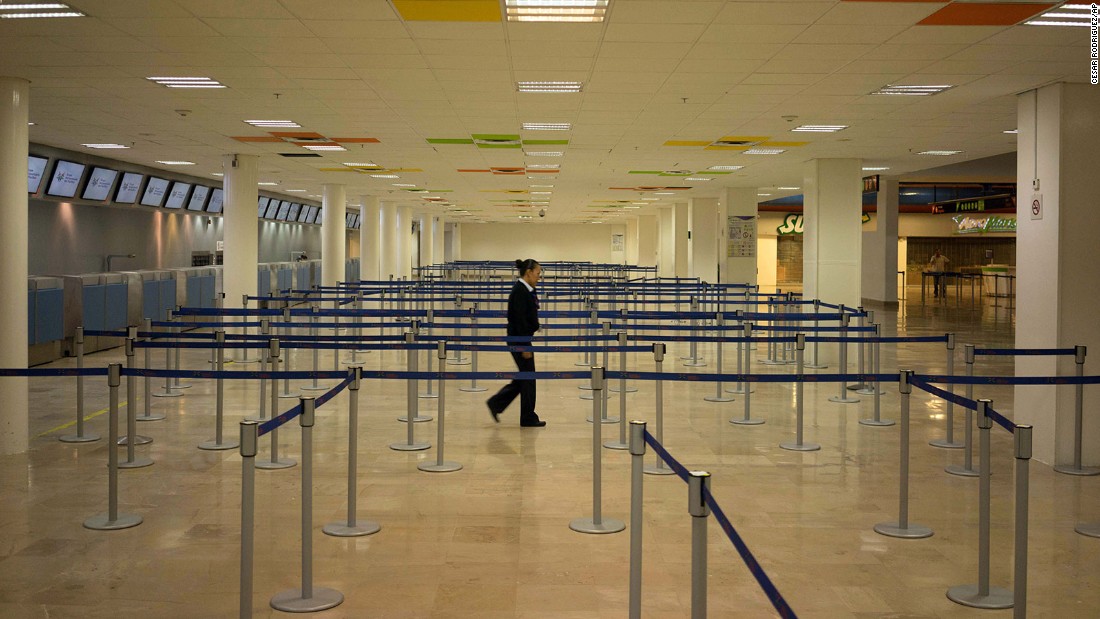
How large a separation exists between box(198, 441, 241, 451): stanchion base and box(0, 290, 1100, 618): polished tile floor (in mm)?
184

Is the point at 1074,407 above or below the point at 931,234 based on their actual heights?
below

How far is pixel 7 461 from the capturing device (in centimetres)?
907

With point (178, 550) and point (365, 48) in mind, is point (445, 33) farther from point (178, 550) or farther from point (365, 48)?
point (178, 550)

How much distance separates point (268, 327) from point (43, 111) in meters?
4.59

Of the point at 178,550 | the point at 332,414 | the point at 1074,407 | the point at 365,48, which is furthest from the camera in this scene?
the point at 332,414

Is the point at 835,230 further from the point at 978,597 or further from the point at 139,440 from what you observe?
the point at 978,597

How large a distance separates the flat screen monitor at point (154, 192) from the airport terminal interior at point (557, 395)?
6.91 metres

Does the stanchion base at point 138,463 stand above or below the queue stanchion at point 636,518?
below

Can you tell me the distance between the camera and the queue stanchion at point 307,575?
532cm

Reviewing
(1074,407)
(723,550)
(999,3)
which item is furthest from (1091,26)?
(723,550)

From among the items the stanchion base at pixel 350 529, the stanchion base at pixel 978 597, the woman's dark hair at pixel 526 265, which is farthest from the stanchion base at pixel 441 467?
the stanchion base at pixel 978 597

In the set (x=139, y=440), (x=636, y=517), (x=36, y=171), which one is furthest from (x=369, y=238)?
(x=636, y=517)

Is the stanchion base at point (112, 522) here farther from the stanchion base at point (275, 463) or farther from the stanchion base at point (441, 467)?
the stanchion base at point (441, 467)

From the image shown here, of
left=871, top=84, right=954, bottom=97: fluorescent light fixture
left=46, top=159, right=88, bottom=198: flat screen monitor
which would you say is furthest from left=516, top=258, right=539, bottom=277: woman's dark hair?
left=46, top=159, right=88, bottom=198: flat screen monitor
